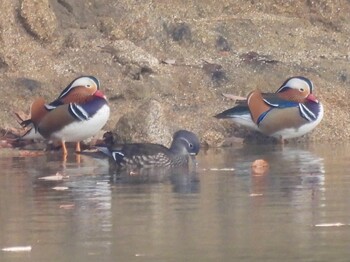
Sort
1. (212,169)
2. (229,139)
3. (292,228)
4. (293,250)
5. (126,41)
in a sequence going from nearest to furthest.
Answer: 1. (293,250)
2. (292,228)
3. (212,169)
4. (229,139)
5. (126,41)

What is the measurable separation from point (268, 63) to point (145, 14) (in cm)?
190

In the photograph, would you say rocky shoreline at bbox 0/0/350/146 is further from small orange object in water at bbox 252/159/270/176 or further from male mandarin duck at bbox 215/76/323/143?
small orange object in water at bbox 252/159/270/176

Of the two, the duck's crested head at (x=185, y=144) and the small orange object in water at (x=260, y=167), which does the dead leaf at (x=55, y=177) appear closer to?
the duck's crested head at (x=185, y=144)

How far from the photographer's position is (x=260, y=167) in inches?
562

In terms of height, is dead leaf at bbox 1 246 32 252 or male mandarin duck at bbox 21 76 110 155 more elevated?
male mandarin duck at bbox 21 76 110 155

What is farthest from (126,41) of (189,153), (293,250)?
(293,250)

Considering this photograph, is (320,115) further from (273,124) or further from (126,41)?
(126,41)

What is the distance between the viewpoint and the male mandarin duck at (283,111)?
17781 millimetres

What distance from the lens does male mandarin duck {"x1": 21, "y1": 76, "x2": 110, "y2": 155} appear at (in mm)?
16703

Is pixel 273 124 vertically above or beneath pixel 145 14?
beneath

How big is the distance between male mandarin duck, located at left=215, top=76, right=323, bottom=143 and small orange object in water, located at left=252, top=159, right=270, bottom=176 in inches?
117

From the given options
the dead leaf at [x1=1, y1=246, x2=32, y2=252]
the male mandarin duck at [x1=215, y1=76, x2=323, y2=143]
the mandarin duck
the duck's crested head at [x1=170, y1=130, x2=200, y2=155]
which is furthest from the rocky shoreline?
the dead leaf at [x1=1, y1=246, x2=32, y2=252]

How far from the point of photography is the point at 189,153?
14.6 meters

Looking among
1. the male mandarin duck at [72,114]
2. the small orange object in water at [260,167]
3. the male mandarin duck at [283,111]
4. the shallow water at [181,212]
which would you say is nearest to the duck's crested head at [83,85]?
the male mandarin duck at [72,114]
